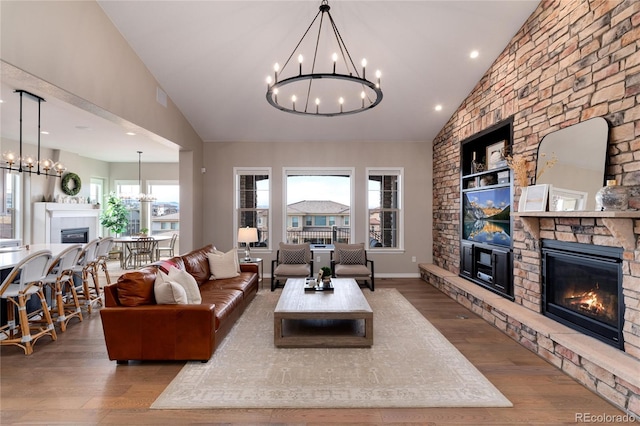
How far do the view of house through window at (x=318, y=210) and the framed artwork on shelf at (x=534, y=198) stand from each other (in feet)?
13.7

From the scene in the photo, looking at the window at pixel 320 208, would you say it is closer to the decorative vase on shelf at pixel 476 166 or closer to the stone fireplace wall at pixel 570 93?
the decorative vase on shelf at pixel 476 166

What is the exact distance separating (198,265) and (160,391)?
2327 millimetres

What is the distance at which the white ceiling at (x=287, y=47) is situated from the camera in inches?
153

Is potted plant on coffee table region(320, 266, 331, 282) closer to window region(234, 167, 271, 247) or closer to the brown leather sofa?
the brown leather sofa

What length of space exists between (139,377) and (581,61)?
5068 mm

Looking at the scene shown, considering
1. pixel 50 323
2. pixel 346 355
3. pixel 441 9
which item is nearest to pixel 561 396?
pixel 346 355

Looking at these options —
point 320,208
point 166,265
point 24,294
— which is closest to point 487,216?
point 320,208

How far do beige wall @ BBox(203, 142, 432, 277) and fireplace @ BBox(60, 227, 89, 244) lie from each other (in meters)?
3.92

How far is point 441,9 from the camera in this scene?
154 inches

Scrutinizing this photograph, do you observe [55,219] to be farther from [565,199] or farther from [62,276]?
[565,199]

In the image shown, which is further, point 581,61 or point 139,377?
point 581,61

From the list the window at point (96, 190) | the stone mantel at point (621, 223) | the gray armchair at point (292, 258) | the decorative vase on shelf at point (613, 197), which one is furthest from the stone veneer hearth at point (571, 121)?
the window at point (96, 190)

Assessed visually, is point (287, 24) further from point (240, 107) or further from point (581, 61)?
point (581, 61)

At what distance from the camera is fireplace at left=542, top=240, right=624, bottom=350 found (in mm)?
2832
